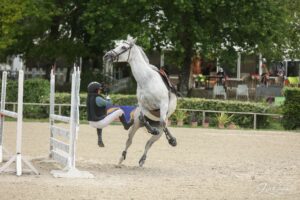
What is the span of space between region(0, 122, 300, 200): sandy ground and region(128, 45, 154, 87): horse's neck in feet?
5.81

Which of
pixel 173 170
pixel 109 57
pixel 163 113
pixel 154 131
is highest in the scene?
pixel 109 57

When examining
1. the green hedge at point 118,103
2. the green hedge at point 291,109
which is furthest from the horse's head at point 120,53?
the green hedge at point 291,109

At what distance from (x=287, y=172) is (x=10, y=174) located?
5403 mm

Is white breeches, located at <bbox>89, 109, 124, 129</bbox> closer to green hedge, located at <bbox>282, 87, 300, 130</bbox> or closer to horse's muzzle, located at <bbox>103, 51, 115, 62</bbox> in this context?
horse's muzzle, located at <bbox>103, 51, 115, 62</bbox>

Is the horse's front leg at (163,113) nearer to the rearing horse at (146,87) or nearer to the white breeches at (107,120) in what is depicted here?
the rearing horse at (146,87)

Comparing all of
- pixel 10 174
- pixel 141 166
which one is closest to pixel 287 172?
pixel 141 166

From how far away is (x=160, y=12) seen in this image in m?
36.7

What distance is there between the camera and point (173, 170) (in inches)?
578

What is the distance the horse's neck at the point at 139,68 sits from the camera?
14594mm

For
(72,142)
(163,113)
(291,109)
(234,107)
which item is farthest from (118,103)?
(72,142)

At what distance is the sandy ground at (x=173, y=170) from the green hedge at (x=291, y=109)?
4.49 meters

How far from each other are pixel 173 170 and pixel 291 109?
1442 cm

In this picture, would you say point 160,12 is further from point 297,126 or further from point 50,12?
point 297,126

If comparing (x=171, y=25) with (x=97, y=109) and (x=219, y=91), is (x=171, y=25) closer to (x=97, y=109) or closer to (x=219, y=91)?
(x=219, y=91)
